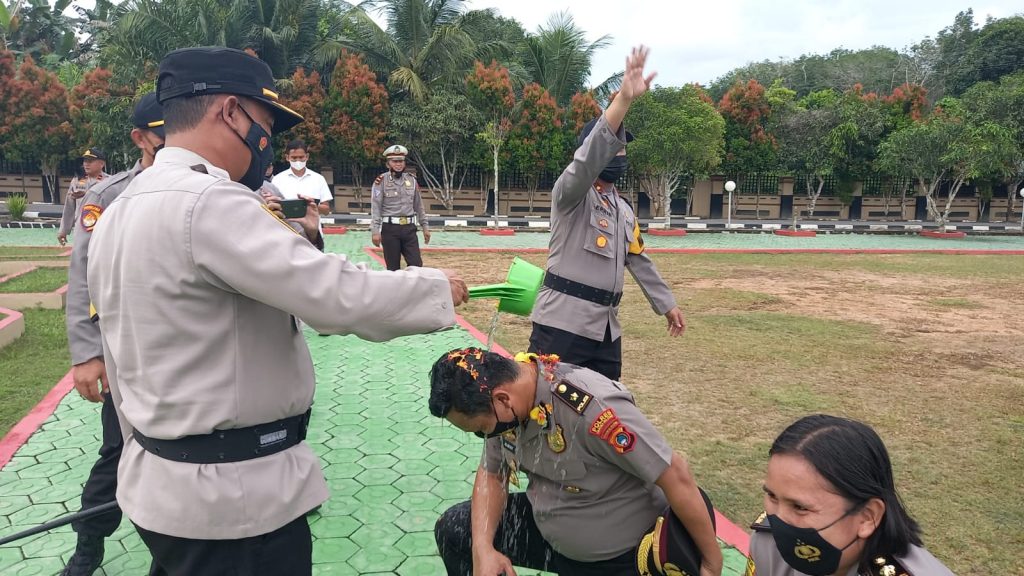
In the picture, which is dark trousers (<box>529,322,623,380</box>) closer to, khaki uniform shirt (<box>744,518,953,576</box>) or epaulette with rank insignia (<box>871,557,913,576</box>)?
khaki uniform shirt (<box>744,518,953,576</box>)

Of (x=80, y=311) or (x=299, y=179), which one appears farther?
(x=299, y=179)

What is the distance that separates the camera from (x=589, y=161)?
3.32 m

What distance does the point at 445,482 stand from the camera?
3.82 metres

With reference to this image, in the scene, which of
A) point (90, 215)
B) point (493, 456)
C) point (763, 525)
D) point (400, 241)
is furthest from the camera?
point (400, 241)

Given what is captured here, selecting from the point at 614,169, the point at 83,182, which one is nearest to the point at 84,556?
the point at 614,169

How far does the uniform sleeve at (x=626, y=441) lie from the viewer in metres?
1.98

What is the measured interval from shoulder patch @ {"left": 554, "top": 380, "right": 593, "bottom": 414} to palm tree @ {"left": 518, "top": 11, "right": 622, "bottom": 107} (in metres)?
23.4

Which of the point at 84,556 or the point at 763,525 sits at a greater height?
the point at 763,525

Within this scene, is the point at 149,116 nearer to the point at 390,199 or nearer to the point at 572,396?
the point at 572,396

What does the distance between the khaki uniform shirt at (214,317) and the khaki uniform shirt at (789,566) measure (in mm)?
983

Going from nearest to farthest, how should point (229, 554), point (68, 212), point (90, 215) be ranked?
point (229, 554)
point (90, 215)
point (68, 212)

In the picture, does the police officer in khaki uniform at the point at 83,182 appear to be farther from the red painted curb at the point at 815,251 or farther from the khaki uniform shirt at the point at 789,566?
the khaki uniform shirt at the point at 789,566

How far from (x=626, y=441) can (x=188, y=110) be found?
145 centimetres

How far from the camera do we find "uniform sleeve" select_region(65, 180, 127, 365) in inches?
109
